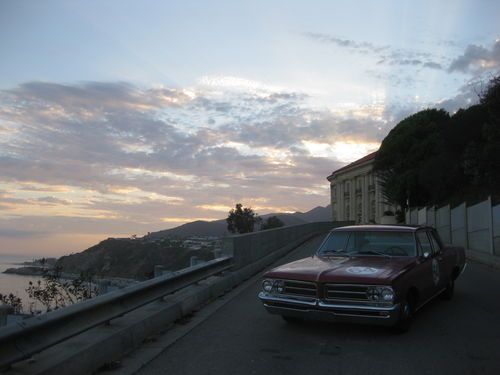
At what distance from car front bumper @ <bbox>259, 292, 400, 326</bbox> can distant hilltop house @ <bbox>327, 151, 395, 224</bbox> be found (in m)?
74.8

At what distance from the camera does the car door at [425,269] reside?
8238 mm

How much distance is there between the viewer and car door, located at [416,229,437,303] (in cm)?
824

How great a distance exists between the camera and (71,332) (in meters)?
5.50

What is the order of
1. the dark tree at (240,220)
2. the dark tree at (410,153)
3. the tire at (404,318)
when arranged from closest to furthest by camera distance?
1. the tire at (404,318)
2. the dark tree at (410,153)
3. the dark tree at (240,220)

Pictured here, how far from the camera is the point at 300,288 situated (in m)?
7.50

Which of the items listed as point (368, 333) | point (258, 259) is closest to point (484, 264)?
point (258, 259)

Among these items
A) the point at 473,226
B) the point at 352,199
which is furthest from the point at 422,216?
the point at 352,199

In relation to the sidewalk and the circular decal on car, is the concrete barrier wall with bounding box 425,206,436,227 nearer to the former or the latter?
the sidewalk

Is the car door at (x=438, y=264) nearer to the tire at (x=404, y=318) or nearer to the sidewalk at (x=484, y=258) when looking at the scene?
the tire at (x=404, y=318)

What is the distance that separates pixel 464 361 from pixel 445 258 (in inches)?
152

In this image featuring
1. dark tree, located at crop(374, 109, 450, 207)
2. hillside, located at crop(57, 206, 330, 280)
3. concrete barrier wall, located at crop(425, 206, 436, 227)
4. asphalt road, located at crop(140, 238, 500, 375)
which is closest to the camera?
asphalt road, located at crop(140, 238, 500, 375)

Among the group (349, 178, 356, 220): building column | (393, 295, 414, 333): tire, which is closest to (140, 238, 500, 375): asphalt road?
(393, 295, 414, 333): tire

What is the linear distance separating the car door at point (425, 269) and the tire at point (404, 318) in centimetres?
60

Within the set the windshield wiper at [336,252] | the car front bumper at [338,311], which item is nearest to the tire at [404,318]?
the car front bumper at [338,311]
